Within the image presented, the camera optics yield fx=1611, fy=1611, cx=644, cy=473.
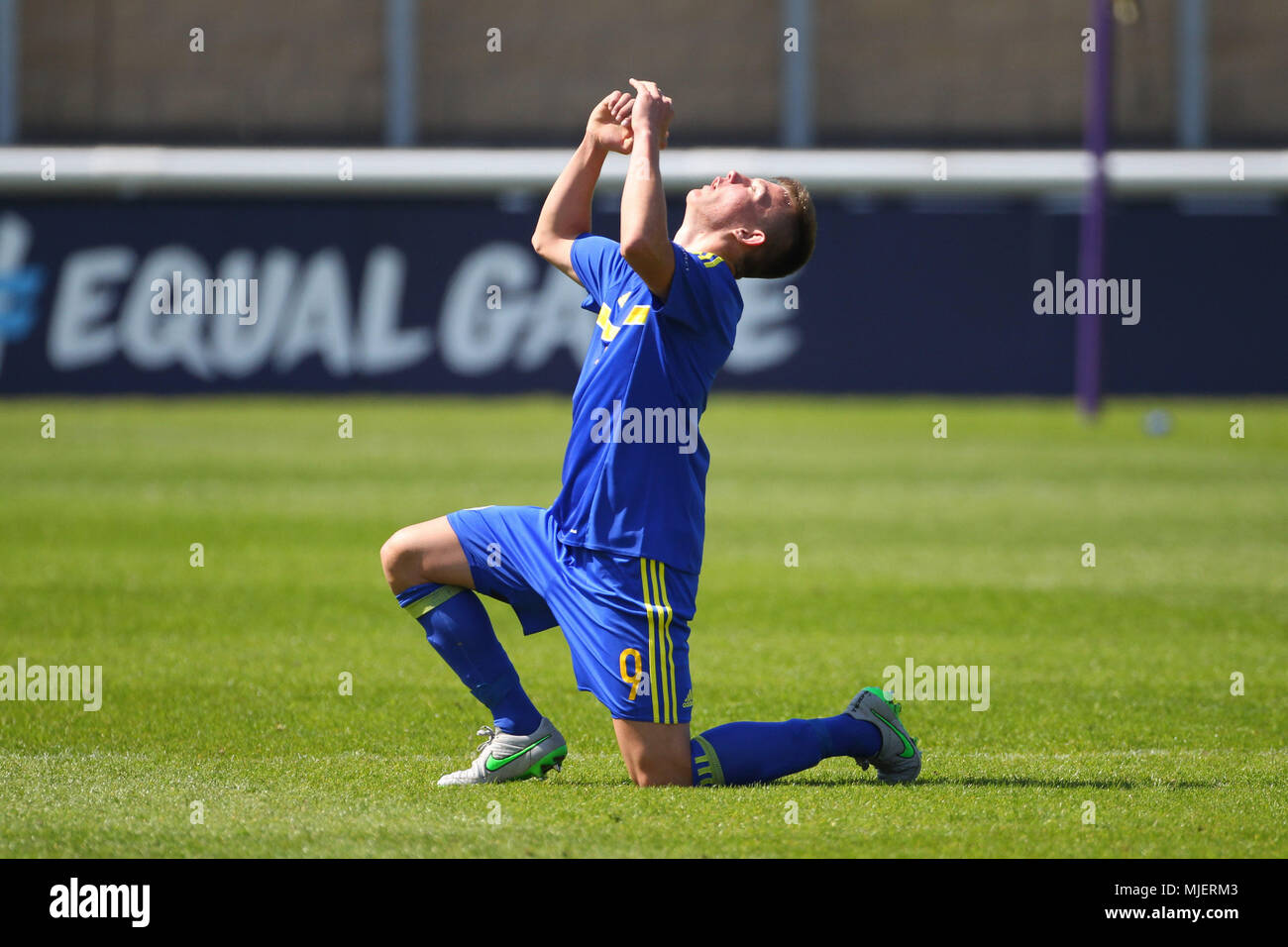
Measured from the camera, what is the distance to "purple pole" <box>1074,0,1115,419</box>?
2266cm

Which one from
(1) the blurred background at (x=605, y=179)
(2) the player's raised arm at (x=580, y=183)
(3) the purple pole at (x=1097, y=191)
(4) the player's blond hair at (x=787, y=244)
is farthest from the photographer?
(1) the blurred background at (x=605, y=179)

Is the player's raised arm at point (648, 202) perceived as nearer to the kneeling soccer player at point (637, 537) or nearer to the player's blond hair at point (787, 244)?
the kneeling soccer player at point (637, 537)

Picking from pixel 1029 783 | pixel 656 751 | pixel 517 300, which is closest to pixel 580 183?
pixel 656 751

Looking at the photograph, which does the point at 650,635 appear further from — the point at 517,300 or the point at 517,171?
the point at 517,171

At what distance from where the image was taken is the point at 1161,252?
25.6 metres

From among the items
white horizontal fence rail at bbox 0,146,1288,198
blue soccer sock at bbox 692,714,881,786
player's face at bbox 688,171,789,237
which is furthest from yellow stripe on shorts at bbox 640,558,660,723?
white horizontal fence rail at bbox 0,146,1288,198

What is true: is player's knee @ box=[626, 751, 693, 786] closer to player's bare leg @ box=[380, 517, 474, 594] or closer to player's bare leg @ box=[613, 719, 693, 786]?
player's bare leg @ box=[613, 719, 693, 786]

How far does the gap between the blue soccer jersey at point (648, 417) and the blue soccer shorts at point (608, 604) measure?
0.07 metres

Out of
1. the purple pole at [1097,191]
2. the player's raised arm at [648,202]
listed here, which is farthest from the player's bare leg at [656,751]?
the purple pole at [1097,191]

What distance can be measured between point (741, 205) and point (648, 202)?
0.54 meters

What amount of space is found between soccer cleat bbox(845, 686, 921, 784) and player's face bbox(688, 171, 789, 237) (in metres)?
1.64

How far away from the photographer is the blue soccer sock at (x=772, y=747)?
17.0 ft

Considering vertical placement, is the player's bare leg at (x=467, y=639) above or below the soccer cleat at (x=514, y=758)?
above
